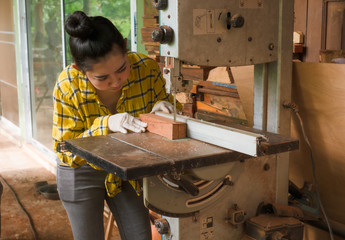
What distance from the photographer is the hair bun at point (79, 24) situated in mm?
1611

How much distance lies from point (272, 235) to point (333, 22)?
2726 millimetres

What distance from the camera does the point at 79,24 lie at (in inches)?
63.6

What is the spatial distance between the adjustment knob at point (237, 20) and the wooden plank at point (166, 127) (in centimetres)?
37

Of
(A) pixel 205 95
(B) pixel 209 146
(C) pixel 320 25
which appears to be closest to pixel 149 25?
(A) pixel 205 95

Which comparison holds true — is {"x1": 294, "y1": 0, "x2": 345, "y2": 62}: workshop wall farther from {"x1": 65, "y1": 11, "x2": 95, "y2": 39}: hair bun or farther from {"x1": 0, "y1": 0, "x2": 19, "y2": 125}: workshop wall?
{"x1": 0, "y1": 0, "x2": 19, "y2": 125}: workshop wall

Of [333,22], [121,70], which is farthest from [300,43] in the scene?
[121,70]

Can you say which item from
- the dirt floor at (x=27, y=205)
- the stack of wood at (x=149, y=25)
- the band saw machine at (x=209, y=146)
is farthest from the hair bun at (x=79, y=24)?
the dirt floor at (x=27, y=205)

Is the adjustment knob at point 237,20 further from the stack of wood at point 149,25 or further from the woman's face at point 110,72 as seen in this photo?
the stack of wood at point 149,25

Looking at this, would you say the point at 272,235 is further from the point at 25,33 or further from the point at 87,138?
the point at 25,33

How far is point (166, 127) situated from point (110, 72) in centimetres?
31

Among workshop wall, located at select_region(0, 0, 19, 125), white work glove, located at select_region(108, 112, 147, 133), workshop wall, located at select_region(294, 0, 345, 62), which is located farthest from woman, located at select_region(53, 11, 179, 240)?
workshop wall, located at select_region(0, 0, 19, 125)

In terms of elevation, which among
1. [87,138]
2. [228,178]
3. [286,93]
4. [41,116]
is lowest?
[41,116]

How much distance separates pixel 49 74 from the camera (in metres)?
4.66

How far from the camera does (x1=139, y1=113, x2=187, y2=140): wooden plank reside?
155cm
